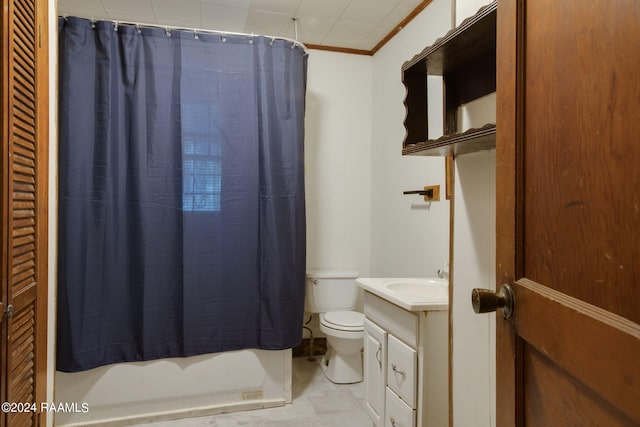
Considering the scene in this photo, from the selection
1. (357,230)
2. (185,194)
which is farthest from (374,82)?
(185,194)

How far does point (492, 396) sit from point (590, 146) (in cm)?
91

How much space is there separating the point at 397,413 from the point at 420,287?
59 centimetres

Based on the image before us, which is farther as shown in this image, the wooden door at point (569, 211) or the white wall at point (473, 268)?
the white wall at point (473, 268)

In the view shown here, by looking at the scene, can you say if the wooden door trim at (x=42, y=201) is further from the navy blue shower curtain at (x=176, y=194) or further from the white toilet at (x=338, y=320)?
the white toilet at (x=338, y=320)

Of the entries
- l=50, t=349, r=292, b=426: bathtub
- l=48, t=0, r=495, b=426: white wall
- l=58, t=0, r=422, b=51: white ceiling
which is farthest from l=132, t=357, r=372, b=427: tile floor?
l=58, t=0, r=422, b=51: white ceiling

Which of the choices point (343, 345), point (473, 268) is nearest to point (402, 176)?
point (343, 345)

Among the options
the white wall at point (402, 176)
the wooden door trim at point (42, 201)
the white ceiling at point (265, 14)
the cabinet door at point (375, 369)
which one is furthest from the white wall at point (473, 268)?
the wooden door trim at point (42, 201)

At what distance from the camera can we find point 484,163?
3.99 ft

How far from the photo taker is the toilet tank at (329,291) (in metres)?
2.77

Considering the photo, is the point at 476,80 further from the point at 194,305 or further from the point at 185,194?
the point at 194,305

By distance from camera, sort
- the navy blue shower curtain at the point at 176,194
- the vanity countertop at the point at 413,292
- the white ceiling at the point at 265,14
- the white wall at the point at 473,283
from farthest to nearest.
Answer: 1. the white ceiling at the point at 265,14
2. the navy blue shower curtain at the point at 176,194
3. the vanity countertop at the point at 413,292
4. the white wall at the point at 473,283

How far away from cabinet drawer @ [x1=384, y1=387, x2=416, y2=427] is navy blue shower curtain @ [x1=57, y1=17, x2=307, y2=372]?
0.79 m

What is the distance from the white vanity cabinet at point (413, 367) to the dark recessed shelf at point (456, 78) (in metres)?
0.64

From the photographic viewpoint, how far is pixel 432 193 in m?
2.22
